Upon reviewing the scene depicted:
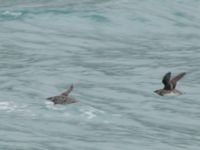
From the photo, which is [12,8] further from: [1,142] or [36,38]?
[1,142]

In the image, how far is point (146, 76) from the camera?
41.3 m

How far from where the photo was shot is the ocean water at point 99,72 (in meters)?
32.9

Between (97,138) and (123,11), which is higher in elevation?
(123,11)

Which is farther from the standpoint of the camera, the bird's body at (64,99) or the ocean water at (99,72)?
the bird's body at (64,99)

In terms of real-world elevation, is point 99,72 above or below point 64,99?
above

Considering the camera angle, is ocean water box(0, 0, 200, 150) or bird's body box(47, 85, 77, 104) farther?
bird's body box(47, 85, 77, 104)

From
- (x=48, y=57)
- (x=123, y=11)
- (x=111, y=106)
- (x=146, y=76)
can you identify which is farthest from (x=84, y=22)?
(x=111, y=106)

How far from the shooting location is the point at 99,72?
41.9 metres

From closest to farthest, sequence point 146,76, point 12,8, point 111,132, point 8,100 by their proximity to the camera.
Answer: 1. point 111,132
2. point 8,100
3. point 146,76
4. point 12,8

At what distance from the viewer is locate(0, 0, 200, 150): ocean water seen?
108 ft

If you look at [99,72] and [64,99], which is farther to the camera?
[99,72]

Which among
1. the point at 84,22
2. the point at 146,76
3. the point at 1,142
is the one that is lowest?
the point at 1,142

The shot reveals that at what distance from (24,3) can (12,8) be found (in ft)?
6.07

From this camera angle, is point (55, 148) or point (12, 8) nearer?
point (55, 148)
